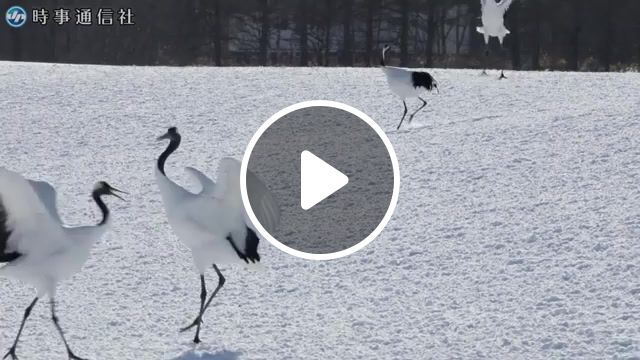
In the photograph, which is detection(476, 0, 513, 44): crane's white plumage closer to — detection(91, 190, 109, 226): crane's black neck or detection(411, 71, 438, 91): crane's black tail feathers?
detection(411, 71, 438, 91): crane's black tail feathers

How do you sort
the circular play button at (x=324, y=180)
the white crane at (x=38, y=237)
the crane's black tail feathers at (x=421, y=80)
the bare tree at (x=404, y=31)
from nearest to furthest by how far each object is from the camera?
the white crane at (x=38, y=237)
the circular play button at (x=324, y=180)
the crane's black tail feathers at (x=421, y=80)
the bare tree at (x=404, y=31)

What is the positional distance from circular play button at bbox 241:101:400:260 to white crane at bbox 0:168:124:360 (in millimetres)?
897

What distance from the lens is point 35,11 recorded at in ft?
74.1

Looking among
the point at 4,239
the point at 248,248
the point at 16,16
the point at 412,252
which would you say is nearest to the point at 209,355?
the point at 248,248

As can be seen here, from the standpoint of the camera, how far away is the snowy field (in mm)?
5816

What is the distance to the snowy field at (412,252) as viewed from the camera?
5.82 m

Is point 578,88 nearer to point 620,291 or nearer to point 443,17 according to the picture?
point 620,291

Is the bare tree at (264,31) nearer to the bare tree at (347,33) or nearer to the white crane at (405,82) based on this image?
the bare tree at (347,33)

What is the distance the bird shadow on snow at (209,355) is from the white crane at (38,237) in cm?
57

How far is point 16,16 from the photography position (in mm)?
24266

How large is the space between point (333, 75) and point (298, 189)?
7.49 metres

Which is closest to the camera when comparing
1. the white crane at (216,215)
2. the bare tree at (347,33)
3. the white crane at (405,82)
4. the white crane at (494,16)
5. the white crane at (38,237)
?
the white crane at (38,237)

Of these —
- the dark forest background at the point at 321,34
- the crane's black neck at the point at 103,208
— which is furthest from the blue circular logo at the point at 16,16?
the crane's black neck at the point at 103,208

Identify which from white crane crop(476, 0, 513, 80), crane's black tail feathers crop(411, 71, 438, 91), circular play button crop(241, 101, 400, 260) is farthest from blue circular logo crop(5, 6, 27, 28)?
crane's black tail feathers crop(411, 71, 438, 91)
